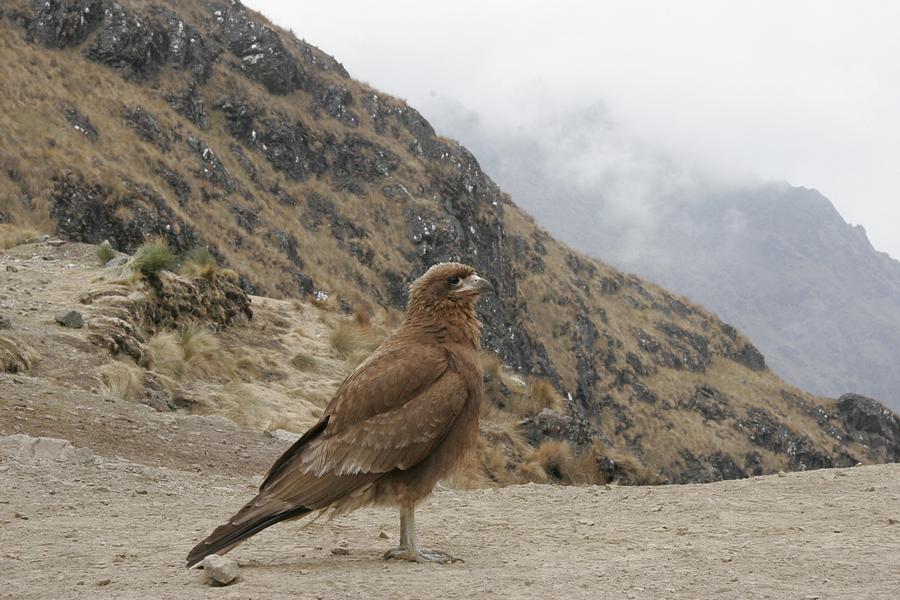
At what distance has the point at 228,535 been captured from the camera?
14.5ft

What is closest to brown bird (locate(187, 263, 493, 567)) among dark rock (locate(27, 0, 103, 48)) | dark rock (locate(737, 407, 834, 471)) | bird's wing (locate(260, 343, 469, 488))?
bird's wing (locate(260, 343, 469, 488))

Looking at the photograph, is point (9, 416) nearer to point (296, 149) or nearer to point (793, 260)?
point (296, 149)

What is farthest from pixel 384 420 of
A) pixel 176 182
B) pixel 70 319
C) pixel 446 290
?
pixel 176 182

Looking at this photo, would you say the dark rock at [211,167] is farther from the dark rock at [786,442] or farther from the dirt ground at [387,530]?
the dark rock at [786,442]

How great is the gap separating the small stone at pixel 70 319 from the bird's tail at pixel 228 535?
9.73m

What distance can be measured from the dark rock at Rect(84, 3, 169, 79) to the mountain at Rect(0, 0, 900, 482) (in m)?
0.10

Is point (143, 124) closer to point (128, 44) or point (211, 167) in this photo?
point (211, 167)

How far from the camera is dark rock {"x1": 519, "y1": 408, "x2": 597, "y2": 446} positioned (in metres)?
18.3

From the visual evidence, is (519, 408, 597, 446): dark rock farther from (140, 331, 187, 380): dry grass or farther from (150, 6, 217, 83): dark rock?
(150, 6, 217, 83): dark rock

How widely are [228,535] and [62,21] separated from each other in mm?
43064

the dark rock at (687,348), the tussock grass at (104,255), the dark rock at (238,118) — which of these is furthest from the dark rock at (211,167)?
the dark rock at (687,348)

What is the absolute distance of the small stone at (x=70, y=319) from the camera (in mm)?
12898

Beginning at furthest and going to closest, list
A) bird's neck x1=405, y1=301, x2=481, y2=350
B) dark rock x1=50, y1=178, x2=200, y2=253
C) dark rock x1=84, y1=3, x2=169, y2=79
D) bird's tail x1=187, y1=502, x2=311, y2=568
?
1. dark rock x1=84, y1=3, x2=169, y2=79
2. dark rock x1=50, y1=178, x2=200, y2=253
3. bird's neck x1=405, y1=301, x2=481, y2=350
4. bird's tail x1=187, y1=502, x2=311, y2=568

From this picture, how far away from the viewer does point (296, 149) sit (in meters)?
48.8
